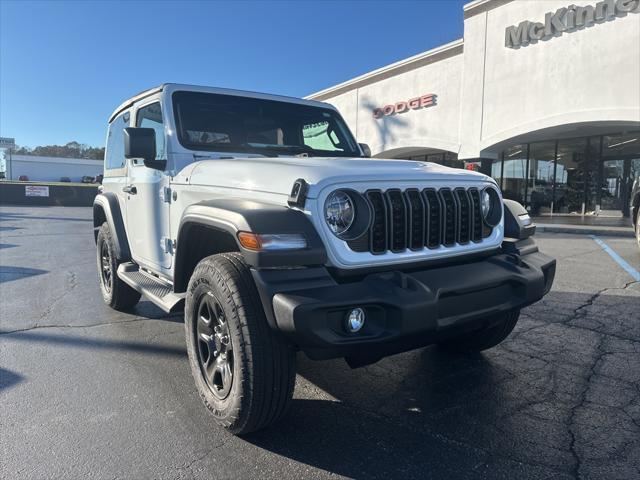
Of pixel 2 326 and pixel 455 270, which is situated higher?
pixel 455 270

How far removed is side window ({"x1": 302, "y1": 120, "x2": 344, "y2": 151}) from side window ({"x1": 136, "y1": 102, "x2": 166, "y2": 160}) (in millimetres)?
1210

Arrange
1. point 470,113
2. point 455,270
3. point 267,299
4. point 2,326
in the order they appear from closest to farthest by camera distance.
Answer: point 267,299 → point 455,270 → point 2,326 → point 470,113

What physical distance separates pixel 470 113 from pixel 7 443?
56.9 ft

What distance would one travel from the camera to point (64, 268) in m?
7.96

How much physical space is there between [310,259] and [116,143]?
158 inches

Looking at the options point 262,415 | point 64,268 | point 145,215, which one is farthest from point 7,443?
point 64,268

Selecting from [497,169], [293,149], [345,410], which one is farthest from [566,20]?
[345,410]

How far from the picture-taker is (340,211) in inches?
101

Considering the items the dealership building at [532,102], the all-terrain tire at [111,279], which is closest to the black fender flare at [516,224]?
the all-terrain tire at [111,279]

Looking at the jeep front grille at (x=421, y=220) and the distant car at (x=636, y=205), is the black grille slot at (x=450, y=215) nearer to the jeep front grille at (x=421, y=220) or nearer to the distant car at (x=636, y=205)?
the jeep front grille at (x=421, y=220)

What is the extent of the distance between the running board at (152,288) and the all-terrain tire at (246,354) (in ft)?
2.27

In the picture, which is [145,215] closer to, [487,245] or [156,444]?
[156,444]

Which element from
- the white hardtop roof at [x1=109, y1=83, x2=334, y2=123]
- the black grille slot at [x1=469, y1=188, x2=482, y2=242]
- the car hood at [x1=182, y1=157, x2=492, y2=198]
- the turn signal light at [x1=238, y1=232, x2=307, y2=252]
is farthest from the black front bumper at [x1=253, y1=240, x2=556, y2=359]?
the white hardtop roof at [x1=109, y1=83, x2=334, y2=123]

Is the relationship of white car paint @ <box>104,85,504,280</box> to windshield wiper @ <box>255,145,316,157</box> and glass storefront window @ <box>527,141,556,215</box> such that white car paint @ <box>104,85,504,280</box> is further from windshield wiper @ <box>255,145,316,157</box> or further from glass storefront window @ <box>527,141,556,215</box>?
glass storefront window @ <box>527,141,556,215</box>
